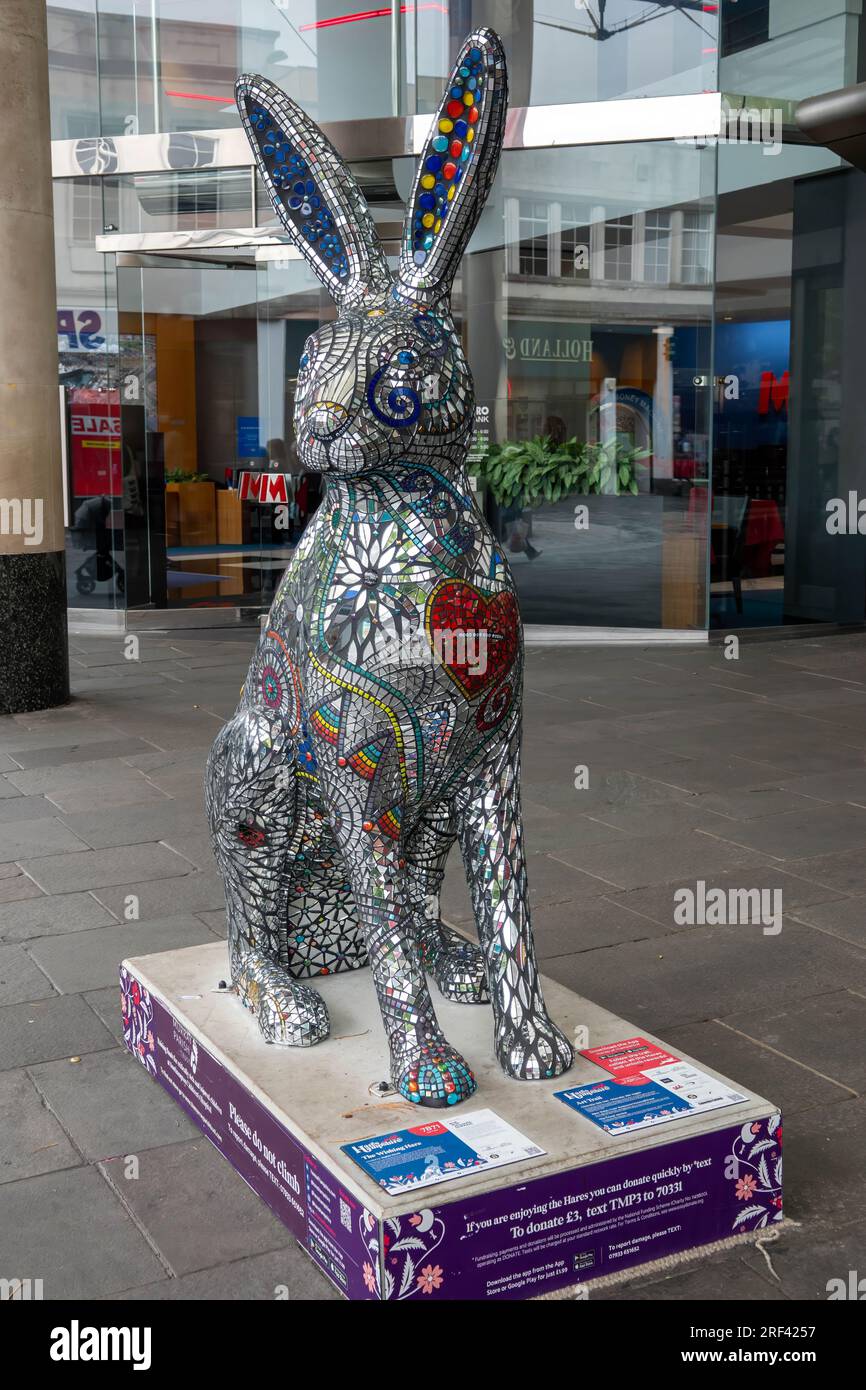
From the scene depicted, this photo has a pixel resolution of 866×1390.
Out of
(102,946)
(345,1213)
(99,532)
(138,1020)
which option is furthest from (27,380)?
(345,1213)

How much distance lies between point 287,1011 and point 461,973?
1.36 feet

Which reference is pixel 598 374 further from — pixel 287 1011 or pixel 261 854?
pixel 287 1011

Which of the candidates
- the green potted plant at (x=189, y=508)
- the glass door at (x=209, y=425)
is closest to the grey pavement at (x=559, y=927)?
the glass door at (x=209, y=425)

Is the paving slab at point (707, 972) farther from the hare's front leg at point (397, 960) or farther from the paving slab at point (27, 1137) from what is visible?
the paving slab at point (27, 1137)

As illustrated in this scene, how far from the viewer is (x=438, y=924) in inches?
128

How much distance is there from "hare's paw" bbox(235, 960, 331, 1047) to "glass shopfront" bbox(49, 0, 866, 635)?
25.7 ft

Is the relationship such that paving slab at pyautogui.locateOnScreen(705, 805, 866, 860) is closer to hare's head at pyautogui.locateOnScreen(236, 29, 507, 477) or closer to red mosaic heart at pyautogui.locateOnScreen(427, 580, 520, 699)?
red mosaic heart at pyautogui.locateOnScreen(427, 580, 520, 699)

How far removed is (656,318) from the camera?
10.2m

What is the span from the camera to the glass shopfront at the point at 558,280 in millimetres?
9914

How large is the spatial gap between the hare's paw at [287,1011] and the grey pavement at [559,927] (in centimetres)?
33

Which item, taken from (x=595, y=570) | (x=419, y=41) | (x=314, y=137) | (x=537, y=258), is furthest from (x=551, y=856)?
(x=419, y=41)

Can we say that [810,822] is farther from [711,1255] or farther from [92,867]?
[711,1255]

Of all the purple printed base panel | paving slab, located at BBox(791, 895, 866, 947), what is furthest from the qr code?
paving slab, located at BBox(791, 895, 866, 947)

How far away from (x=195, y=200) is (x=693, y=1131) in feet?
32.5
